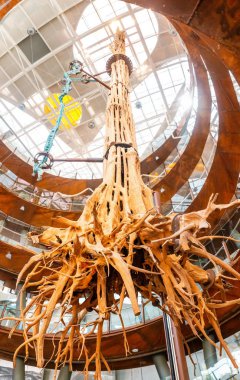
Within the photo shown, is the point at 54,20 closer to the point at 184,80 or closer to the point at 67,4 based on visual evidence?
the point at 67,4

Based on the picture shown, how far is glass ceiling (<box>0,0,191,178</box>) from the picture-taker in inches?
620

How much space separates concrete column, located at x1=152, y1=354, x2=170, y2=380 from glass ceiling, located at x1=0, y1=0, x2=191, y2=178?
31.5 feet

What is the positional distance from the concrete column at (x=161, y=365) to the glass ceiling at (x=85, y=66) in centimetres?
960

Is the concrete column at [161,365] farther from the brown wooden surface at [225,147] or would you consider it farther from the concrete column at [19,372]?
the brown wooden surface at [225,147]

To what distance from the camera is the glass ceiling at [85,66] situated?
1575 cm

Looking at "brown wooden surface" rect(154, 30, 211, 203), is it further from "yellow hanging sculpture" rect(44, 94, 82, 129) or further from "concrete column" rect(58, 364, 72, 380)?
"yellow hanging sculpture" rect(44, 94, 82, 129)

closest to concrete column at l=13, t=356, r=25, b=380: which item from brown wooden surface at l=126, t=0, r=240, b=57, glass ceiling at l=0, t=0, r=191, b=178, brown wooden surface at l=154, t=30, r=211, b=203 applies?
brown wooden surface at l=154, t=30, r=211, b=203

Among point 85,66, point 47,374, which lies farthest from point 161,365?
point 85,66

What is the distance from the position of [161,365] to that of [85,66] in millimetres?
13163

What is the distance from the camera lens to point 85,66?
1506 centimetres

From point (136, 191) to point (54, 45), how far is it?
16.7 meters

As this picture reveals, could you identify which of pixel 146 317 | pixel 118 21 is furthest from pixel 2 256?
pixel 118 21

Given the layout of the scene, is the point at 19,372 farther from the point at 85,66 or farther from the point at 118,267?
the point at 85,66

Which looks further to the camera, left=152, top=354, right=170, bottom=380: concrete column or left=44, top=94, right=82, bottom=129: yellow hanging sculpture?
left=44, top=94, right=82, bottom=129: yellow hanging sculpture
